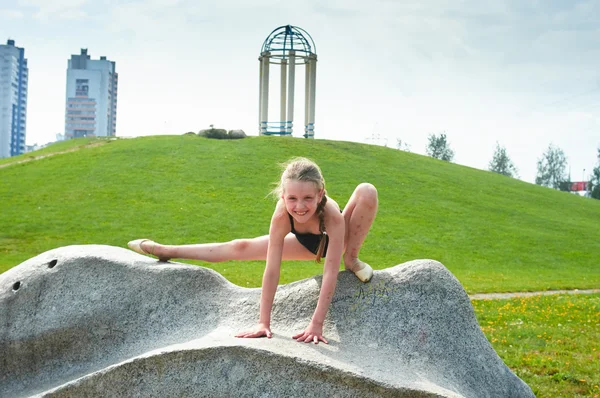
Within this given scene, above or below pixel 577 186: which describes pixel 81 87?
above

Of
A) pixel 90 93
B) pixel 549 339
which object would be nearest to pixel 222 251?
pixel 549 339

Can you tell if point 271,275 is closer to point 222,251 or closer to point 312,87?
point 222,251

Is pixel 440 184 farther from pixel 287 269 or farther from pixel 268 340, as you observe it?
pixel 268 340

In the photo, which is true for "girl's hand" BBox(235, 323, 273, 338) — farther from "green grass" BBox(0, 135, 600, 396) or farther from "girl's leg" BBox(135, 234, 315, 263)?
"green grass" BBox(0, 135, 600, 396)

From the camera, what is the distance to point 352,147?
41406 mm

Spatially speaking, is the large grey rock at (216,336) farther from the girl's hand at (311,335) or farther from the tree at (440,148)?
the tree at (440,148)

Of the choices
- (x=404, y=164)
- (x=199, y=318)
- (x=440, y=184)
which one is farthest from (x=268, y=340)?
(x=404, y=164)

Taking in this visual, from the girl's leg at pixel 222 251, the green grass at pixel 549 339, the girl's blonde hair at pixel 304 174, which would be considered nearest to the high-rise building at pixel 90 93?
the green grass at pixel 549 339

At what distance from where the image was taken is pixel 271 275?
4.35m

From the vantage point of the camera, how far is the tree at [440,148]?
74000 millimetres

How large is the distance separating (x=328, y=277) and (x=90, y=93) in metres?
126

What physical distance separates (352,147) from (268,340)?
37.9m

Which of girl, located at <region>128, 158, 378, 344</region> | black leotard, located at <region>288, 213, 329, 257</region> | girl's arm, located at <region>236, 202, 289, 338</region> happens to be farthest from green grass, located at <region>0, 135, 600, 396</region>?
girl's arm, located at <region>236, 202, 289, 338</region>

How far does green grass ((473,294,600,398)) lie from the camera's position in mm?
7091
